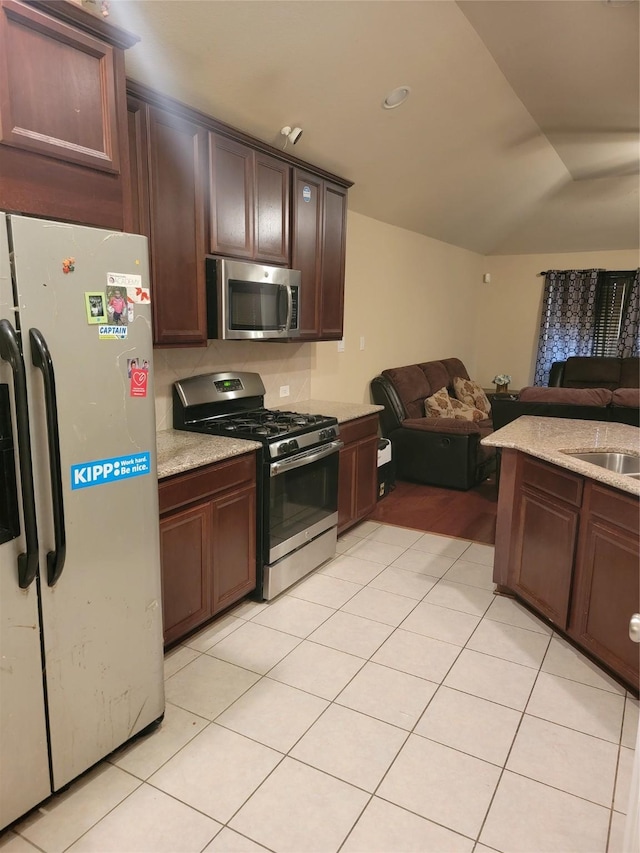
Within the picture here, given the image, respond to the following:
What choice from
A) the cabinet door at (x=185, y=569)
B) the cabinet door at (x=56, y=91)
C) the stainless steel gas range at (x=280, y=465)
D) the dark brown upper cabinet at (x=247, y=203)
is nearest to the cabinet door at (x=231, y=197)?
the dark brown upper cabinet at (x=247, y=203)

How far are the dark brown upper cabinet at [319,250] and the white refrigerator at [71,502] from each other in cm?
186

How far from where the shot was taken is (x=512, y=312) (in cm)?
767

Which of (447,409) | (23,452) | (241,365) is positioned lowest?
(447,409)

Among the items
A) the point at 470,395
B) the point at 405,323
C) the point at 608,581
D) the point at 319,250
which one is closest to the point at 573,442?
the point at 608,581

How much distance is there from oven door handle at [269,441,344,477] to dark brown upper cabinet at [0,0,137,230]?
1.37 meters

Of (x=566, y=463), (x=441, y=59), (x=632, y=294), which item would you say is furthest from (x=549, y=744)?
(x=632, y=294)

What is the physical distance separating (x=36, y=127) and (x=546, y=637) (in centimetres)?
287

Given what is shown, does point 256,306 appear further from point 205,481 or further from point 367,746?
point 367,746

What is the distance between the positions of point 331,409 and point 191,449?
1.49m

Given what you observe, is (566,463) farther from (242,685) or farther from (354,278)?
(354,278)

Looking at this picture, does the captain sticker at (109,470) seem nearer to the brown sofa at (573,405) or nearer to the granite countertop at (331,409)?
the granite countertop at (331,409)

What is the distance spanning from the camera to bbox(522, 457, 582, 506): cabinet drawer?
→ 2.47 meters

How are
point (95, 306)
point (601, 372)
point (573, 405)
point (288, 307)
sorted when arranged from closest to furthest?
point (95, 306), point (288, 307), point (573, 405), point (601, 372)

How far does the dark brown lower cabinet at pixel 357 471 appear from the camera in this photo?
366 centimetres
